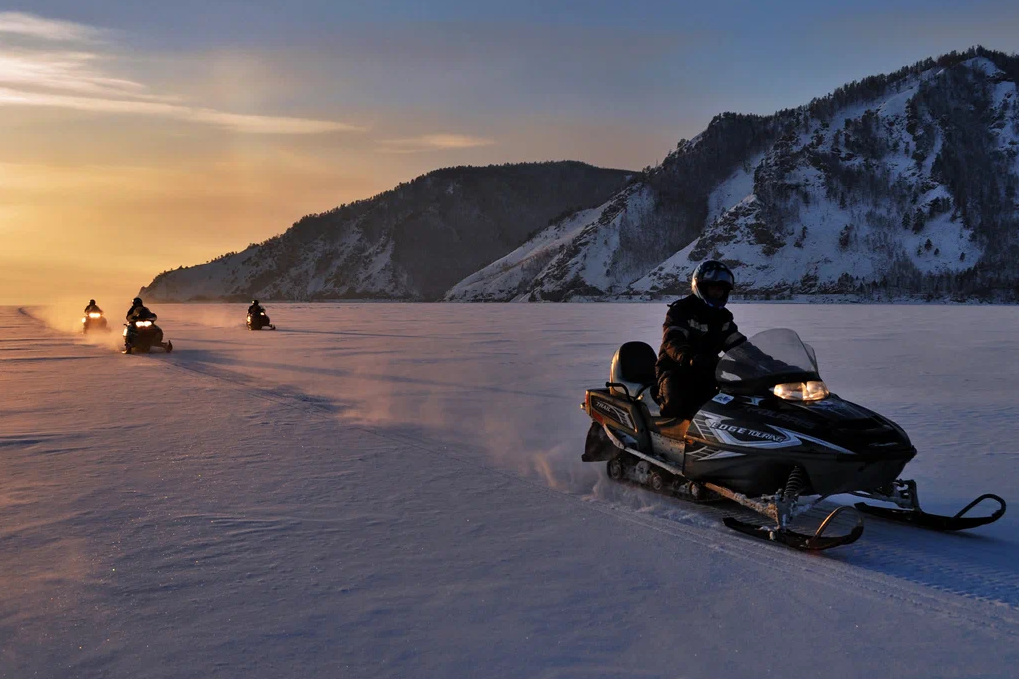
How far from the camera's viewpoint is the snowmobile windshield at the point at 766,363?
229 inches

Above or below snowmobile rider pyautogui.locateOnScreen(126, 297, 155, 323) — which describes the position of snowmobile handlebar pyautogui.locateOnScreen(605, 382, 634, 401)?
below

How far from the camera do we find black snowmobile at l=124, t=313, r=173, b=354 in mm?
23266

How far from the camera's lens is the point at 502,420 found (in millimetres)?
11297

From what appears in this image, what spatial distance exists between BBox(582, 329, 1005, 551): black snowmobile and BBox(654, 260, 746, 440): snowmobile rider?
0.72ft

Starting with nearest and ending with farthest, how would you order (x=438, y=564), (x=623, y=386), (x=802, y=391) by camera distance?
(x=438, y=564) < (x=802, y=391) < (x=623, y=386)

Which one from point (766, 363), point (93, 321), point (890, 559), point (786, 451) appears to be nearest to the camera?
point (890, 559)

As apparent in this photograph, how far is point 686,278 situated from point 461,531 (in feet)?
447

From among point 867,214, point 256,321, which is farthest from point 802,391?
point 867,214

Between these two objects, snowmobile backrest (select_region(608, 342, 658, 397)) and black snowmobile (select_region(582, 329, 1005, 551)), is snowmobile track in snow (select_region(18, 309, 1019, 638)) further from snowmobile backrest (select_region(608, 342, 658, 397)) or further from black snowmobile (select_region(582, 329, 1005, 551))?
snowmobile backrest (select_region(608, 342, 658, 397))

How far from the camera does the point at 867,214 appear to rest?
136500 mm

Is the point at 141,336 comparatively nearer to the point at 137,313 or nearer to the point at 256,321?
the point at 137,313

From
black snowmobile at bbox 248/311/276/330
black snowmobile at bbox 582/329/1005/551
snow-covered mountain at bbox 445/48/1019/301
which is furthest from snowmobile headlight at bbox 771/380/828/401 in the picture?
snow-covered mountain at bbox 445/48/1019/301

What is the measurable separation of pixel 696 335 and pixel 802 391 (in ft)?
3.42

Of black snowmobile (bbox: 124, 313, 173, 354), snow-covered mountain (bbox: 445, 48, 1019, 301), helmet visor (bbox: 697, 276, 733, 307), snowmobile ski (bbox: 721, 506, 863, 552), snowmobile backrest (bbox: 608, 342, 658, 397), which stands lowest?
snowmobile ski (bbox: 721, 506, 863, 552)
